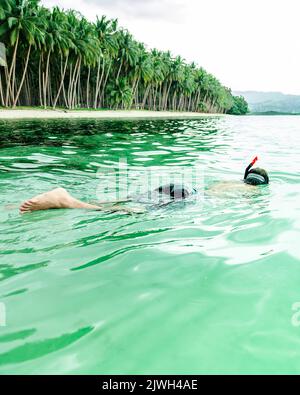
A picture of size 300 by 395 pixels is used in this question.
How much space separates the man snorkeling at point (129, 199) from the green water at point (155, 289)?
0.39 ft

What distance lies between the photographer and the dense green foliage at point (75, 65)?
1453 inches

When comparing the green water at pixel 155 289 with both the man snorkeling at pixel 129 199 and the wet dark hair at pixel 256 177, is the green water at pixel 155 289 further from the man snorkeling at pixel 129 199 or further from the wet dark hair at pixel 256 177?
the wet dark hair at pixel 256 177

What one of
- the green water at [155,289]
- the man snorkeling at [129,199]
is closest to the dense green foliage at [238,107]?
the man snorkeling at [129,199]

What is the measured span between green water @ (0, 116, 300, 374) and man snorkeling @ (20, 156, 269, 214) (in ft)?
0.39

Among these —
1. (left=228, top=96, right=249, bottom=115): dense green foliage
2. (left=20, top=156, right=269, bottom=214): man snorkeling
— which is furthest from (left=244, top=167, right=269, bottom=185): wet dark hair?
(left=228, top=96, right=249, bottom=115): dense green foliage

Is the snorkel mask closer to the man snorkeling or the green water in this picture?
the man snorkeling

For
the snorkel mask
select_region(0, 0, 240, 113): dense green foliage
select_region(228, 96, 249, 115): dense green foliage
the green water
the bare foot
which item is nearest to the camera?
the green water

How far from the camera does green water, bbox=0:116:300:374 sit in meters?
1.86

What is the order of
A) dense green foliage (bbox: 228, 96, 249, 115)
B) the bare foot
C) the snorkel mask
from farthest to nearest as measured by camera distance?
dense green foliage (bbox: 228, 96, 249, 115)
the snorkel mask
the bare foot

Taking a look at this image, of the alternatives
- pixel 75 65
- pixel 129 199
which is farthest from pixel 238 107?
pixel 129 199

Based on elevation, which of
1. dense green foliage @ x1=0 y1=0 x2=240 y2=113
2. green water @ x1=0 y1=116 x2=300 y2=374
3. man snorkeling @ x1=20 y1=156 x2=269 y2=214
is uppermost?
dense green foliage @ x1=0 y1=0 x2=240 y2=113

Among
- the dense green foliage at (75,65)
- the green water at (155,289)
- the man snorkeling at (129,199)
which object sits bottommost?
the green water at (155,289)

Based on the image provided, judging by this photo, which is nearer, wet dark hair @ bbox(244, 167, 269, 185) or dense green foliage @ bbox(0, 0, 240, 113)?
wet dark hair @ bbox(244, 167, 269, 185)
